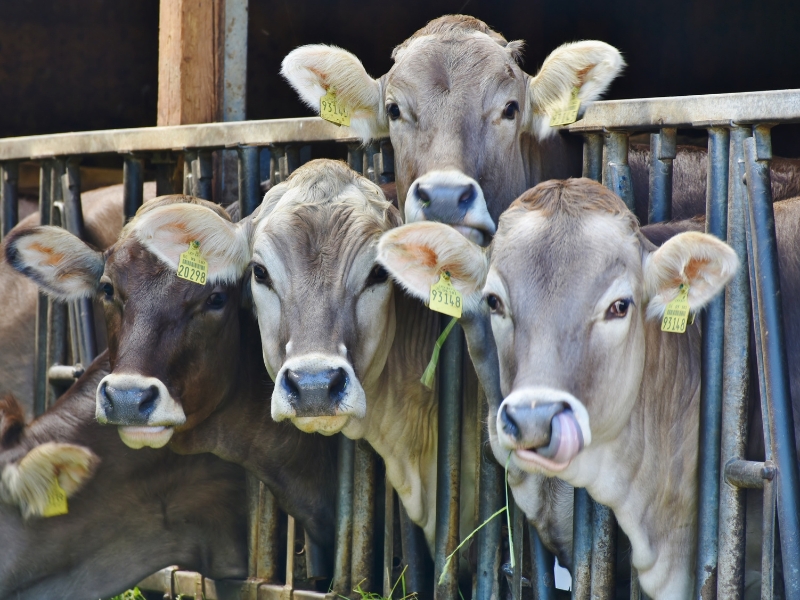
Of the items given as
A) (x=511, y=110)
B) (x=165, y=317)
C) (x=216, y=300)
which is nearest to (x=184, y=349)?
(x=165, y=317)

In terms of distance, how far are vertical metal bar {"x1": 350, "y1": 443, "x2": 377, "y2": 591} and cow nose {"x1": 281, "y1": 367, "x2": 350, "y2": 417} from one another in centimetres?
106

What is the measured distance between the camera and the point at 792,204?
3.94 meters

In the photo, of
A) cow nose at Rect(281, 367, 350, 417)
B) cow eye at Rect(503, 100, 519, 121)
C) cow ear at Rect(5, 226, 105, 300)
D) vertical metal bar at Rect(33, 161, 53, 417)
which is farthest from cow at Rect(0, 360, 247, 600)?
cow eye at Rect(503, 100, 519, 121)

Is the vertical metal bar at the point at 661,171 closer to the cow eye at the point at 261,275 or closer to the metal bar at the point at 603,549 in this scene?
the metal bar at the point at 603,549

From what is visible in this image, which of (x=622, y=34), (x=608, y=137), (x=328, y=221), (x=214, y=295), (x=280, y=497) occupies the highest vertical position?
(x=622, y=34)

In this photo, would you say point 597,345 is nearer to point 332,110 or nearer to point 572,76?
→ point 572,76

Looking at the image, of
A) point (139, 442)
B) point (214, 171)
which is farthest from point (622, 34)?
point (139, 442)

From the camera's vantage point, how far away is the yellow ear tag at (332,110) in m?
4.66

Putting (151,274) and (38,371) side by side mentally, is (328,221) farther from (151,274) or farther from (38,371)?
(38,371)

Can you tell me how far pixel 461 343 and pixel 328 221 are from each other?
779 millimetres

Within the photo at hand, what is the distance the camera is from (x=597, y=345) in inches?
129

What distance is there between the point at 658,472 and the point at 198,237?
2009mm

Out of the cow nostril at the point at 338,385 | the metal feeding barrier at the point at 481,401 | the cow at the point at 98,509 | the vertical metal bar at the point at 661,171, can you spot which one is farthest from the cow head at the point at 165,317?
the vertical metal bar at the point at 661,171

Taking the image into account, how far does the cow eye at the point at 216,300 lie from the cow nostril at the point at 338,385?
1014 mm
